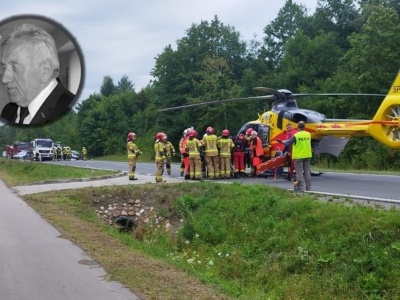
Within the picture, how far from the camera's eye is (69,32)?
200 centimetres

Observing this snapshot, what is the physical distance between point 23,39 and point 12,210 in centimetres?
1434

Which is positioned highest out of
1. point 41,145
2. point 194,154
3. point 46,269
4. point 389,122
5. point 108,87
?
point 389,122

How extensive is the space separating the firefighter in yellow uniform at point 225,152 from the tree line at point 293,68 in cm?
305

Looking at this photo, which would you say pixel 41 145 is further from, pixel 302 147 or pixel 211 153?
pixel 211 153

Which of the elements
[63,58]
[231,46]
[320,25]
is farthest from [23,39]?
[320,25]

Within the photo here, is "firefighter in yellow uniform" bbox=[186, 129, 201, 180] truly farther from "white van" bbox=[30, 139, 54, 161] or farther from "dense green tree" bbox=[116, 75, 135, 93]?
"dense green tree" bbox=[116, 75, 135, 93]

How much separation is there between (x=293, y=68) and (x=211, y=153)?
3674 cm

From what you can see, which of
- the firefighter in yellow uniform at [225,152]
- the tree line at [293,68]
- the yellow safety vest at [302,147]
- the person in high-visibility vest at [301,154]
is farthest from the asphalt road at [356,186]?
the tree line at [293,68]

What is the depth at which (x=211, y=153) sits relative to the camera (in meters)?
20.8

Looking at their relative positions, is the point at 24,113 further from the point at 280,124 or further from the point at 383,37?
the point at 383,37

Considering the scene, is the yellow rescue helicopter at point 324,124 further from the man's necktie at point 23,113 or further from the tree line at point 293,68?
the man's necktie at point 23,113

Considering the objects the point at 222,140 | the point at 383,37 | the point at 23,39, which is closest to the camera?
the point at 23,39

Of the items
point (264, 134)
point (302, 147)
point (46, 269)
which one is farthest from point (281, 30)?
point (46, 269)

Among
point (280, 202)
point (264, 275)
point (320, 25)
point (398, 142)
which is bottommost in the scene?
point (264, 275)
